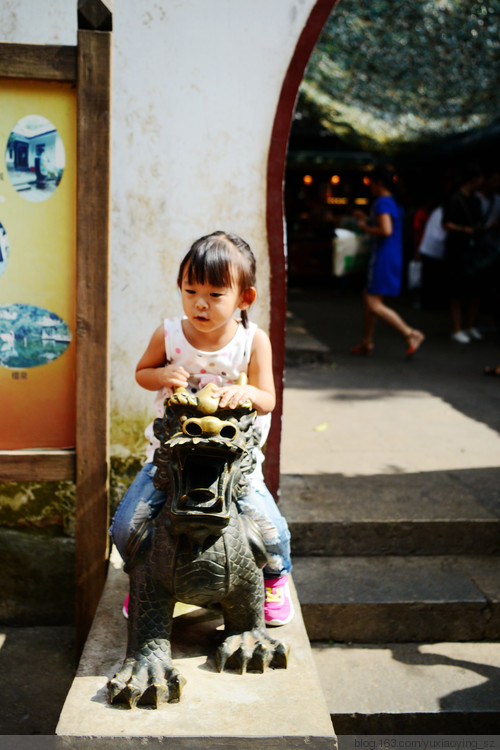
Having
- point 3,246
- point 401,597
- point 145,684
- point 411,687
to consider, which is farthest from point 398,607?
point 3,246

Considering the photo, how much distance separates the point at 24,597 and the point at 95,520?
2.78ft

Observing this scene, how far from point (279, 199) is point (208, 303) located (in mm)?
1229

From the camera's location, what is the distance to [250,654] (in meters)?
2.61

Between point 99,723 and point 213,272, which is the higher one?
point 213,272

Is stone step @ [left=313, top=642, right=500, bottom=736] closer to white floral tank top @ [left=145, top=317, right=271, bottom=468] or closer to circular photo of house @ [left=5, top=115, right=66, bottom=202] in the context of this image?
white floral tank top @ [left=145, top=317, right=271, bottom=468]

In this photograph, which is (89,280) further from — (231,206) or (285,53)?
(285,53)

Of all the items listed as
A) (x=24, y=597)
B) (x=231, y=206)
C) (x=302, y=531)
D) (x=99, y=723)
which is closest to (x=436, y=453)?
(x=302, y=531)

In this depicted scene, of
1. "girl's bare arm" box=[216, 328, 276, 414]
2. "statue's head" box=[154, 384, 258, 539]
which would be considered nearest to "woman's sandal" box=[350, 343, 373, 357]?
"girl's bare arm" box=[216, 328, 276, 414]

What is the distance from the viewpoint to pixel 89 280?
3092 millimetres

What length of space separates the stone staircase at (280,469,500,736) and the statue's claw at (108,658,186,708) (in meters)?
0.97

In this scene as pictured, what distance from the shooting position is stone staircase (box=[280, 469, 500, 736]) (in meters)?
3.16

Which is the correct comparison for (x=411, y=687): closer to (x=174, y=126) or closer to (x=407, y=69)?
(x=174, y=126)

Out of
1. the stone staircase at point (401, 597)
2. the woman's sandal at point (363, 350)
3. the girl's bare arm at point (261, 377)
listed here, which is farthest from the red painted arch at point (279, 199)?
the woman's sandal at point (363, 350)

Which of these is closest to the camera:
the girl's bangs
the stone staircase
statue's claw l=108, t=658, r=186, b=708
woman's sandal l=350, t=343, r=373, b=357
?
statue's claw l=108, t=658, r=186, b=708
